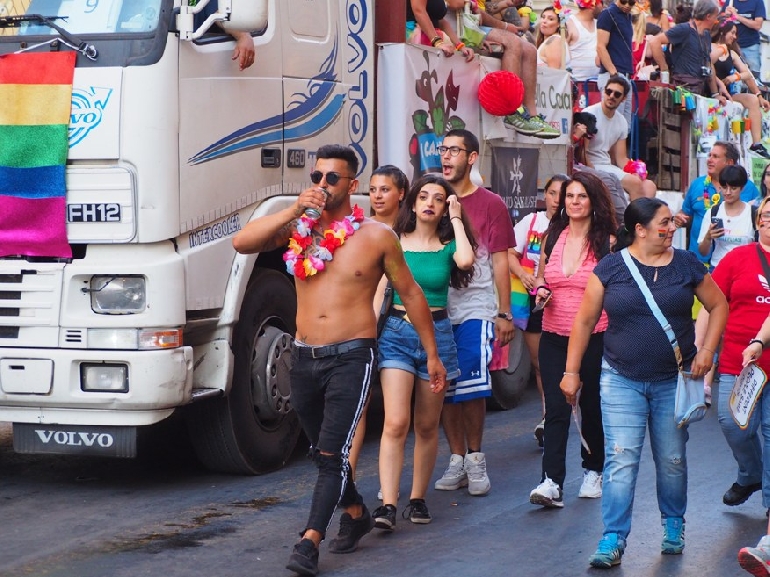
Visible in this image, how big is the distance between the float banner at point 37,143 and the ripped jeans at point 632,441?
288 centimetres

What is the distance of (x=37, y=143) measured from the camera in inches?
269

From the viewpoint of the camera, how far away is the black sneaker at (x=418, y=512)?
21.9 ft

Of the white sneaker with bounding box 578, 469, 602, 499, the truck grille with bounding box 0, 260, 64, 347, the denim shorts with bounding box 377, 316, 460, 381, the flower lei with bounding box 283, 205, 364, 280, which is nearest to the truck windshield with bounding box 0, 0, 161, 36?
the truck grille with bounding box 0, 260, 64, 347

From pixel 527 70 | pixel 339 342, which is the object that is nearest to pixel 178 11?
pixel 339 342

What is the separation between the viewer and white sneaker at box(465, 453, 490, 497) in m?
7.35

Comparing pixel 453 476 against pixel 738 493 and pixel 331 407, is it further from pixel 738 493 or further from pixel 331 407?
pixel 331 407

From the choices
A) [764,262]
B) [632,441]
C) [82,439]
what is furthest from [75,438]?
[764,262]

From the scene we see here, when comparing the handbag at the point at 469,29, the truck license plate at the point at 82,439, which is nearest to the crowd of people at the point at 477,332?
the truck license plate at the point at 82,439

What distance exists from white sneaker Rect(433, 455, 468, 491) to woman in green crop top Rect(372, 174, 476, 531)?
2.30 feet

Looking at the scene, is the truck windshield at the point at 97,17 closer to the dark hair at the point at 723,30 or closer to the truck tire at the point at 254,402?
the truck tire at the point at 254,402

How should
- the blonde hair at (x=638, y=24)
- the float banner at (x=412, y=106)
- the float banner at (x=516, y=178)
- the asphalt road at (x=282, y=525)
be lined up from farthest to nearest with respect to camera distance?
the blonde hair at (x=638, y=24), the float banner at (x=516, y=178), the float banner at (x=412, y=106), the asphalt road at (x=282, y=525)

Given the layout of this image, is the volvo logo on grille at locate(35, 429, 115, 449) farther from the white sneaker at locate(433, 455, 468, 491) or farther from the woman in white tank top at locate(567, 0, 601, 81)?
the woman in white tank top at locate(567, 0, 601, 81)

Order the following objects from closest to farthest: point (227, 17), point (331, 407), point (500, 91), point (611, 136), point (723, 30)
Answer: point (331, 407)
point (227, 17)
point (500, 91)
point (611, 136)
point (723, 30)

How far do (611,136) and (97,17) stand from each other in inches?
250
